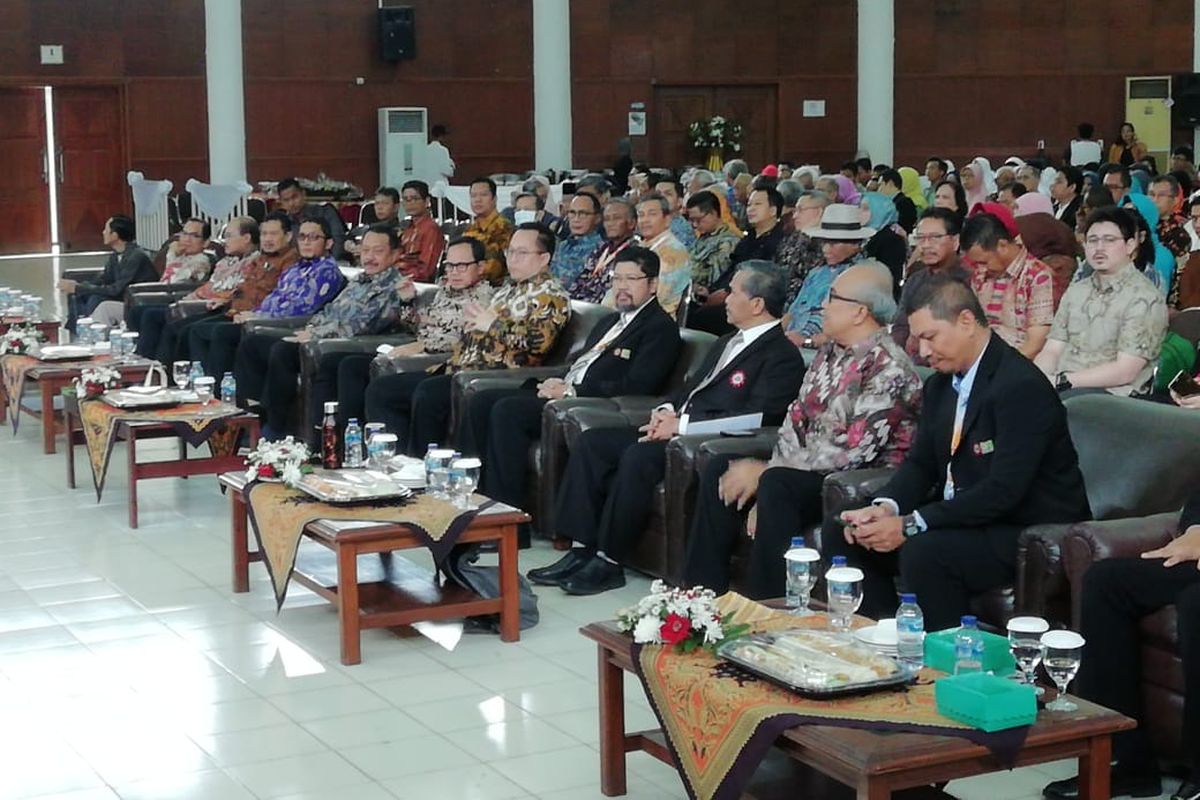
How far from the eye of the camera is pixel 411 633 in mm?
5711

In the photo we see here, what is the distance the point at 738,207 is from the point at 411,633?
851 centimetres

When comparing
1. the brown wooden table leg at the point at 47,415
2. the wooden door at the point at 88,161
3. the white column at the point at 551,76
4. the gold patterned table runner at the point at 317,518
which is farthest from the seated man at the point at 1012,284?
the wooden door at the point at 88,161

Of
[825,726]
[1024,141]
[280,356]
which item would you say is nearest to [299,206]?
[280,356]

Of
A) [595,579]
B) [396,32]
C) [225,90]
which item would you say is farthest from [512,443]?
[396,32]

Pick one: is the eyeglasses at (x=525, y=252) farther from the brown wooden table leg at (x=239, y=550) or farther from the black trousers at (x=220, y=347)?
the black trousers at (x=220, y=347)

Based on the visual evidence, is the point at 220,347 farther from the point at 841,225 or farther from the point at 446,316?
the point at 841,225

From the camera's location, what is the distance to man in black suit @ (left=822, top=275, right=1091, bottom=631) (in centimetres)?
453

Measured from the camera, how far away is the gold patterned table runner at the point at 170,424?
24.2 feet

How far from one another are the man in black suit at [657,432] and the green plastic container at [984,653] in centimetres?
239

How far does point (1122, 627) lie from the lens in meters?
4.07

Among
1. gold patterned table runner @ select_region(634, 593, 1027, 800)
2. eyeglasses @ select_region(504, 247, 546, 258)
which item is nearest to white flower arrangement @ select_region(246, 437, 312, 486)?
eyeglasses @ select_region(504, 247, 546, 258)

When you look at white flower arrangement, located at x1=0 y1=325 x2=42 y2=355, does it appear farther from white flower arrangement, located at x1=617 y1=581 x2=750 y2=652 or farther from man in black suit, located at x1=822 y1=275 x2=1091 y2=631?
white flower arrangement, located at x1=617 y1=581 x2=750 y2=652

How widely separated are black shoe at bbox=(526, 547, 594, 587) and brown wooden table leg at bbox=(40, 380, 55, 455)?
354 cm

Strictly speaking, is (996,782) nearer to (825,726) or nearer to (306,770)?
(825,726)
